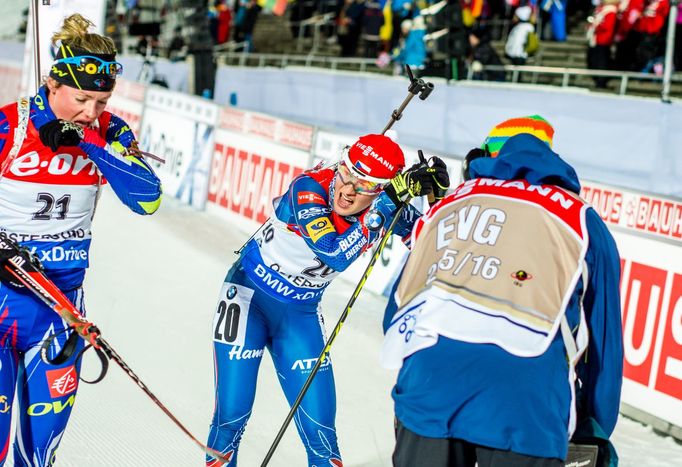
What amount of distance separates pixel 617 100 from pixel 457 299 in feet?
27.0

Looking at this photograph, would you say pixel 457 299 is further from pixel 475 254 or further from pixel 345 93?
pixel 345 93

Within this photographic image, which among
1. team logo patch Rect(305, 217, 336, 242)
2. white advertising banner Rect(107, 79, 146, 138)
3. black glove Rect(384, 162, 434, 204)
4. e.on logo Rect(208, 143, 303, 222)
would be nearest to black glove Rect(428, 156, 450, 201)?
black glove Rect(384, 162, 434, 204)

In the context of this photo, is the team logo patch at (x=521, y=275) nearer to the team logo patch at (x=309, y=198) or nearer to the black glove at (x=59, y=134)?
the team logo patch at (x=309, y=198)

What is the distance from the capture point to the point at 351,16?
60.0 feet

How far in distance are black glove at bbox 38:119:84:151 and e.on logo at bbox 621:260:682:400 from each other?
4124 millimetres

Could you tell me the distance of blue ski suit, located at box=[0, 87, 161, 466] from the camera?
3680mm

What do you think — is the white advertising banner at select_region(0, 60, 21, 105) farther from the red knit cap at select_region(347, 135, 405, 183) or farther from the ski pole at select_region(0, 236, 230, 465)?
the ski pole at select_region(0, 236, 230, 465)

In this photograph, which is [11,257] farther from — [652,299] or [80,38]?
[652,299]

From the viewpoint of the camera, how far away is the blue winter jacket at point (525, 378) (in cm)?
263

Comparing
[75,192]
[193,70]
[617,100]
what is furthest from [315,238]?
[193,70]

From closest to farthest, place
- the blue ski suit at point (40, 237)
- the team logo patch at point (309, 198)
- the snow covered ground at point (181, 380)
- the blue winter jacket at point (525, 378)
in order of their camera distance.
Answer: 1. the blue winter jacket at point (525, 378)
2. the blue ski suit at point (40, 237)
3. the team logo patch at point (309, 198)
4. the snow covered ground at point (181, 380)

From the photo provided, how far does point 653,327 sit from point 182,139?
29.0 feet

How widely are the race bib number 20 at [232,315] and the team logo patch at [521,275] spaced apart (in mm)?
1984

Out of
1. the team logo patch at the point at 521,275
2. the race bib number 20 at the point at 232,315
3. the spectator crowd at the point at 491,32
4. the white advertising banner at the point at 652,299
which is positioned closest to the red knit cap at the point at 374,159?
the race bib number 20 at the point at 232,315
